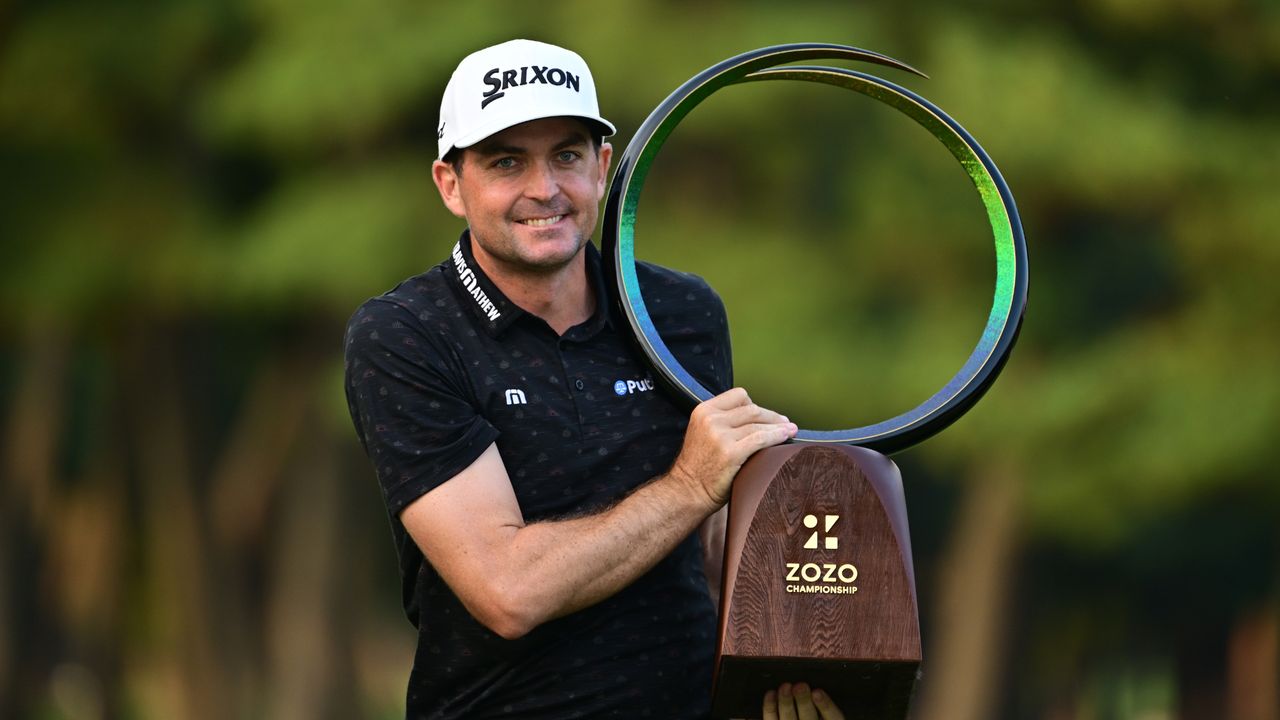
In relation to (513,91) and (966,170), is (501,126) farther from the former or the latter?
(966,170)

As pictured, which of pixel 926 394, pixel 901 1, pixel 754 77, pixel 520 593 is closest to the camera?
pixel 520 593

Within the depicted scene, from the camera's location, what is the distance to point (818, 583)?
13.7ft

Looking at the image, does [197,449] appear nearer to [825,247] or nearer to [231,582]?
[231,582]

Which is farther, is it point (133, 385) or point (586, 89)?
point (133, 385)

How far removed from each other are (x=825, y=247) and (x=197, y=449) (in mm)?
6902

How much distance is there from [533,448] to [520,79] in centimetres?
78

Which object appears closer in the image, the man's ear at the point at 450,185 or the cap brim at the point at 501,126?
the cap brim at the point at 501,126

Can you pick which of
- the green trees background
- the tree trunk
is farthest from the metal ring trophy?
the tree trunk

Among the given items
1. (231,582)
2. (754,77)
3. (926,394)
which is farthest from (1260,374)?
(754,77)

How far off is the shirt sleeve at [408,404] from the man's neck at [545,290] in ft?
0.76

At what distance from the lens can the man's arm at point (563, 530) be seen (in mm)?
4141

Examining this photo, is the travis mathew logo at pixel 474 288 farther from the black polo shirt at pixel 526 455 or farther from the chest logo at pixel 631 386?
the chest logo at pixel 631 386

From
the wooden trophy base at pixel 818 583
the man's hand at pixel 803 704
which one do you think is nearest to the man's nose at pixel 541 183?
the wooden trophy base at pixel 818 583

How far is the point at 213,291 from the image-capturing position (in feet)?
62.6
